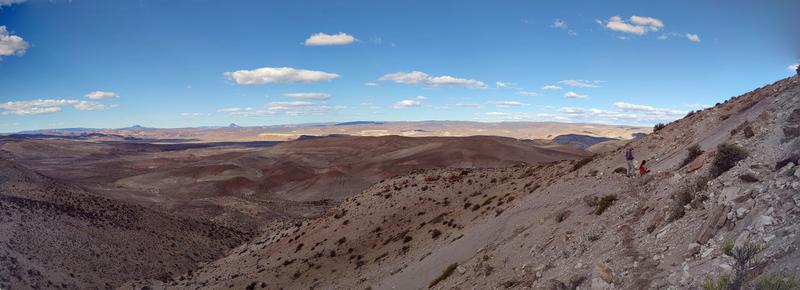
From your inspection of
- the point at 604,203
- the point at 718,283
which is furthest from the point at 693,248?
the point at 604,203

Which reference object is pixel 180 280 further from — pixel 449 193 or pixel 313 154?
pixel 313 154

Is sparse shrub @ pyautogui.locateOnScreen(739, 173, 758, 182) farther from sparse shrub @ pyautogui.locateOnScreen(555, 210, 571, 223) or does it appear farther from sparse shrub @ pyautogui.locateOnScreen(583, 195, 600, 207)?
sparse shrub @ pyautogui.locateOnScreen(555, 210, 571, 223)

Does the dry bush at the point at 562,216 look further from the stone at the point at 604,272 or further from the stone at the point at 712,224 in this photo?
the stone at the point at 712,224

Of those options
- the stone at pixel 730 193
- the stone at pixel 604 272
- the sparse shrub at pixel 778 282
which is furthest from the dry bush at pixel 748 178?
the sparse shrub at pixel 778 282

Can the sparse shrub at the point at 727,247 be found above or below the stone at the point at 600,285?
above

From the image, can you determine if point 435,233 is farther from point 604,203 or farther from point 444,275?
point 604,203

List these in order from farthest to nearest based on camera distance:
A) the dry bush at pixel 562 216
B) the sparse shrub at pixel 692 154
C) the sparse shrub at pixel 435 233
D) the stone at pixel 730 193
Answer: the sparse shrub at pixel 435 233 → the dry bush at pixel 562 216 → the sparse shrub at pixel 692 154 → the stone at pixel 730 193

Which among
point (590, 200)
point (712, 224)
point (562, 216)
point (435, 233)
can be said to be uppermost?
point (712, 224)

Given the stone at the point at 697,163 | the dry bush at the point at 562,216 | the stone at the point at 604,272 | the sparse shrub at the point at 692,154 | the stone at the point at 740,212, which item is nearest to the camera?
the stone at the point at 740,212
